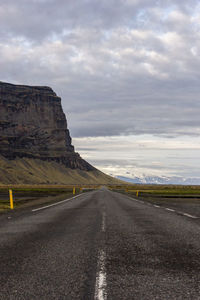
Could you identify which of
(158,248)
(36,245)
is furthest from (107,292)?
(36,245)

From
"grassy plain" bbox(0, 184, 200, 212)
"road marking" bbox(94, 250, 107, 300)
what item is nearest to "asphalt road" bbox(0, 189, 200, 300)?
"road marking" bbox(94, 250, 107, 300)

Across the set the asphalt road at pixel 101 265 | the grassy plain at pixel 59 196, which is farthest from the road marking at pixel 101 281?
the grassy plain at pixel 59 196

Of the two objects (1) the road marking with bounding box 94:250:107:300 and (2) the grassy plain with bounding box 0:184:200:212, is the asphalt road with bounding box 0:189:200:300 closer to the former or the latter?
(1) the road marking with bounding box 94:250:107:300

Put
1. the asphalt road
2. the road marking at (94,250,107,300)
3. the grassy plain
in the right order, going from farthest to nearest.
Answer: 1. the grassy plain
2. the asphalt road
3. the road marking at (94,250,107,300)

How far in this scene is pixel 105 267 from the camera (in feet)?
17.2

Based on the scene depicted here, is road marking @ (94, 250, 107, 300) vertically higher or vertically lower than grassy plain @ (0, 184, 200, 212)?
higher

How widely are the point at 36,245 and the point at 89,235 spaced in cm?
199

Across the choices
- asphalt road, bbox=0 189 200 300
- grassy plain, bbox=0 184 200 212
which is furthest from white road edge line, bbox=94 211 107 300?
grassy plain, bbox=0 184 200 212

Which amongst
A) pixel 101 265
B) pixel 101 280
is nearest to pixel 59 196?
pixel 101 265

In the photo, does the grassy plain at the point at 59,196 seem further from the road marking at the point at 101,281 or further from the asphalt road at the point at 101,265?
the road marking at the point at 101,281

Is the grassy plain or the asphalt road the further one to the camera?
the grassy plain

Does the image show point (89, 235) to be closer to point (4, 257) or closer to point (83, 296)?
point (4, 257)

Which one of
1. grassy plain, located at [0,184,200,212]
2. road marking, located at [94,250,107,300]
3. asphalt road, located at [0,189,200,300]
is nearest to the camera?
road marking, located at [94,250,107,300]

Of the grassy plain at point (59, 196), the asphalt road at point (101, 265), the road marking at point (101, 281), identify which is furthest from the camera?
the grassy plain at point (59, 196)
